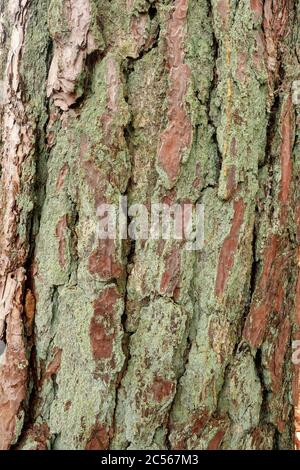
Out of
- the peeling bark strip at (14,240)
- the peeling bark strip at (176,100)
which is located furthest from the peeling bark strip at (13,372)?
the peeling bark strip at (176,100)

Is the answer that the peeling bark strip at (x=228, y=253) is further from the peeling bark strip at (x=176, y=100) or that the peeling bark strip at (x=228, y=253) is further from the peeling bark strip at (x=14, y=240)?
the peeling bark strip at (x=14, y=240)

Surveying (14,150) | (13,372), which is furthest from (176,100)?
(13,372)

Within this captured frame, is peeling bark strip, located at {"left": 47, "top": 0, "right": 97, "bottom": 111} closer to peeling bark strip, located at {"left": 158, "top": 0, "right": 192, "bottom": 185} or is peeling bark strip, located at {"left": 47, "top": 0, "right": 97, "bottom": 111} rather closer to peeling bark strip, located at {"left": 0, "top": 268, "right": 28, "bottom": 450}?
peeling bark strip, located at {"left": 158, "top": 0, "right": 192, "bottom": 185}

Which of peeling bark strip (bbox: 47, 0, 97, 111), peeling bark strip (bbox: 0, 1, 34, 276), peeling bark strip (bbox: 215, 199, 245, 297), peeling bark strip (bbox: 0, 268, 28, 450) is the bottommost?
peeling bark strip (bbox: 0, 268, 28, 450)

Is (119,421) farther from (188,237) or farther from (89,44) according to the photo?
(89,44)

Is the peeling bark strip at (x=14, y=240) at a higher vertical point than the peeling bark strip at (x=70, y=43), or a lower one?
lower

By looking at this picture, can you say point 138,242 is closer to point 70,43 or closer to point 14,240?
point 14,240

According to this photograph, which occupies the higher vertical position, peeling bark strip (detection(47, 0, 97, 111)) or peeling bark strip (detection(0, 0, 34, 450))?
peeling bark strip (detection(47, 0, 97, 111))

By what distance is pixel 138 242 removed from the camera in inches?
39.6

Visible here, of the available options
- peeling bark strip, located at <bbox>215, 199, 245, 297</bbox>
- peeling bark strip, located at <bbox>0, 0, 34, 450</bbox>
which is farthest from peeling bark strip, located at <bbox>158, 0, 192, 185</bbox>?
peeling bark strip, located at <bbox>0, 0, 34, 450</bbox>

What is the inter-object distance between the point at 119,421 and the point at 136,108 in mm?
621

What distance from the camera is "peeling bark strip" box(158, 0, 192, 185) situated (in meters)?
0.98

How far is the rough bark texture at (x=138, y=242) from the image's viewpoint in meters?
0.99

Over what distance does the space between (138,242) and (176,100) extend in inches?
11.3
